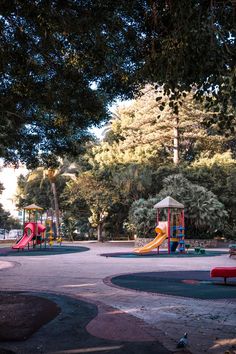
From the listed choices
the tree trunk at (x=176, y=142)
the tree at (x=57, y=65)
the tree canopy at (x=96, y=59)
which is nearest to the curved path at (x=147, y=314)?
the tree canopy at (x=96, y=59)

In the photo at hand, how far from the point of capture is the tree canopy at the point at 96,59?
457 cm

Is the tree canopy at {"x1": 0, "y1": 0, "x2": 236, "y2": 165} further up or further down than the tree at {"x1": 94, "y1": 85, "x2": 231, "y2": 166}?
further down

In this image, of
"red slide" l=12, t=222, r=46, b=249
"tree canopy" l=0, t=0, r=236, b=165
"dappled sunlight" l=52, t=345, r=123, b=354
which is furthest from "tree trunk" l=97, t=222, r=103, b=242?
"dappled sunlight" l=52, t=345, r=123, b=354

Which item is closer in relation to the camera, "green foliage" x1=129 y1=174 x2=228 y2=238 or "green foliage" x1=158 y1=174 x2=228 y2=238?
"green foliage" x1=158 y1=174 x2=228 y2=238

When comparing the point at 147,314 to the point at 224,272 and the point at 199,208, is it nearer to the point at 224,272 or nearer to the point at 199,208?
the point at 224,272

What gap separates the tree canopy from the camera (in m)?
4.57

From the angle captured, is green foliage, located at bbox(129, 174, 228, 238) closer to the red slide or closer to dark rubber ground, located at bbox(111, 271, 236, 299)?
the red slide

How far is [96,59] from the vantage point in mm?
7824

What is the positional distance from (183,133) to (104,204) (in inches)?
A: 420

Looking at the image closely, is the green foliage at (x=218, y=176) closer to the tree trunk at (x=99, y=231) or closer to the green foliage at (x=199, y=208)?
the green foliage at (x=199, y=208)

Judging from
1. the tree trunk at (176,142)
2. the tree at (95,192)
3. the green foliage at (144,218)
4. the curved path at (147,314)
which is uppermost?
the tree trunk at (176,142)

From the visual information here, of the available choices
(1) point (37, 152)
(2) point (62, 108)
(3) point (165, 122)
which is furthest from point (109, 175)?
(2) point (62, 108)

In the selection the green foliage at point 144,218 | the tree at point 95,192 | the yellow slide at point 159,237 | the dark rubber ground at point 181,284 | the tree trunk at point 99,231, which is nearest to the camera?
the dark rubber ground at point 181,284

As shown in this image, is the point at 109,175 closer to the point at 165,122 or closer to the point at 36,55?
the point at 165,122
